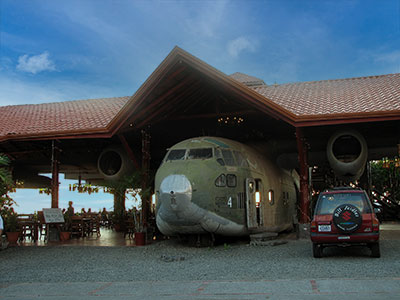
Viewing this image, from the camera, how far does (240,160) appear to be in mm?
14430

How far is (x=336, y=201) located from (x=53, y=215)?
11677mm

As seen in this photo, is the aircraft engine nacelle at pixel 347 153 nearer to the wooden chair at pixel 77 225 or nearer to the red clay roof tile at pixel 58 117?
the red clay roof tile at pixel 58 117

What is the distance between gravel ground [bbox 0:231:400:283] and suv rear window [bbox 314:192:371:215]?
4.03 feet

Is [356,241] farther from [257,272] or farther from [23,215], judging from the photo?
[23,215]

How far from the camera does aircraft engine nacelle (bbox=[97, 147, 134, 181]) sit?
18.9 metres

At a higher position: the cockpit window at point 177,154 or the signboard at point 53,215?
the cockpit window at point 177,154

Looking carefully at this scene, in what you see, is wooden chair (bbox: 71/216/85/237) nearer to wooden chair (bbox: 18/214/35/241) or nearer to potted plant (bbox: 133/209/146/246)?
wooden chair (bbox: 18/214/35/241)

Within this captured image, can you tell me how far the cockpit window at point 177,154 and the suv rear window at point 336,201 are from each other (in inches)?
184

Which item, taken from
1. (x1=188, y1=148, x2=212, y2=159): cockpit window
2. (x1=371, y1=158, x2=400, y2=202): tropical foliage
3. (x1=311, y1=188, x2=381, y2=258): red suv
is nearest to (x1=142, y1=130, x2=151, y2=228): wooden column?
(x1=188, y1=148, x2=212, y2=159): cockpit window

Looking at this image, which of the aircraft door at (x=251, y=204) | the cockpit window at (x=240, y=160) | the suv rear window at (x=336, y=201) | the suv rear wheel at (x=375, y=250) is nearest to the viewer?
the suv rear wheel at (x=375, y=250)

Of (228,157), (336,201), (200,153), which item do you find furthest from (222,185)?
(336,201)

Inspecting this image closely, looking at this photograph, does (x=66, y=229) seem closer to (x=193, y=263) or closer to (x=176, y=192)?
(x=176, y=192)

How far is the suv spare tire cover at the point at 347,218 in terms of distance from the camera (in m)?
10.2

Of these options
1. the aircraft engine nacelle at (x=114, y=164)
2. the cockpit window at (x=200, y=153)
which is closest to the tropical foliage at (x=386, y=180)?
the aircraft engine nacelle at (x=114, y=164)
